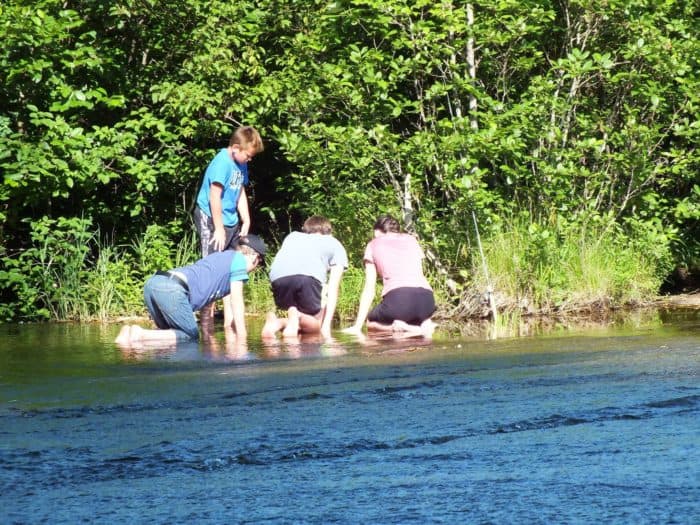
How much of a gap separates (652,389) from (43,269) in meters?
10.0

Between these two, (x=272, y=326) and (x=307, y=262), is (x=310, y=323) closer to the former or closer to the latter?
(x=272, y=326)

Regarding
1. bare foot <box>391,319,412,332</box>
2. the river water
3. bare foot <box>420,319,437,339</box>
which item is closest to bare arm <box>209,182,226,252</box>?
bare foot <box>391,319,412,332</box>

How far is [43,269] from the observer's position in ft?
46.8

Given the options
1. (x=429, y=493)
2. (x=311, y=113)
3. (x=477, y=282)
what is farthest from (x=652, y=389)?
(x=311, y=113)

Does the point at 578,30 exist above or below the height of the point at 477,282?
above

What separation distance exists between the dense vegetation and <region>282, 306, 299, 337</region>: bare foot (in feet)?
8.91

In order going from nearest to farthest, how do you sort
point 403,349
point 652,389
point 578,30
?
point 652,389 < point 403,349 < point 578,30

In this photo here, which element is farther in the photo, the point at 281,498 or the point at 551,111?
the point at 551,111

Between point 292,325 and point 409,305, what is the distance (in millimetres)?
1089

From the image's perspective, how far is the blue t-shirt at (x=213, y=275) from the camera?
9492mm

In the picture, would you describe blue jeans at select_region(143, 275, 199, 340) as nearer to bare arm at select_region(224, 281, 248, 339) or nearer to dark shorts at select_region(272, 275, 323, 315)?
bare arm at select_region(224, 281, 248, 339)

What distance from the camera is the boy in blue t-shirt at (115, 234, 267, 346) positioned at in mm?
9328

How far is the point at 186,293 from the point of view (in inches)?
371

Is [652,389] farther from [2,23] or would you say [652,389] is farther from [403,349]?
[2,23]
